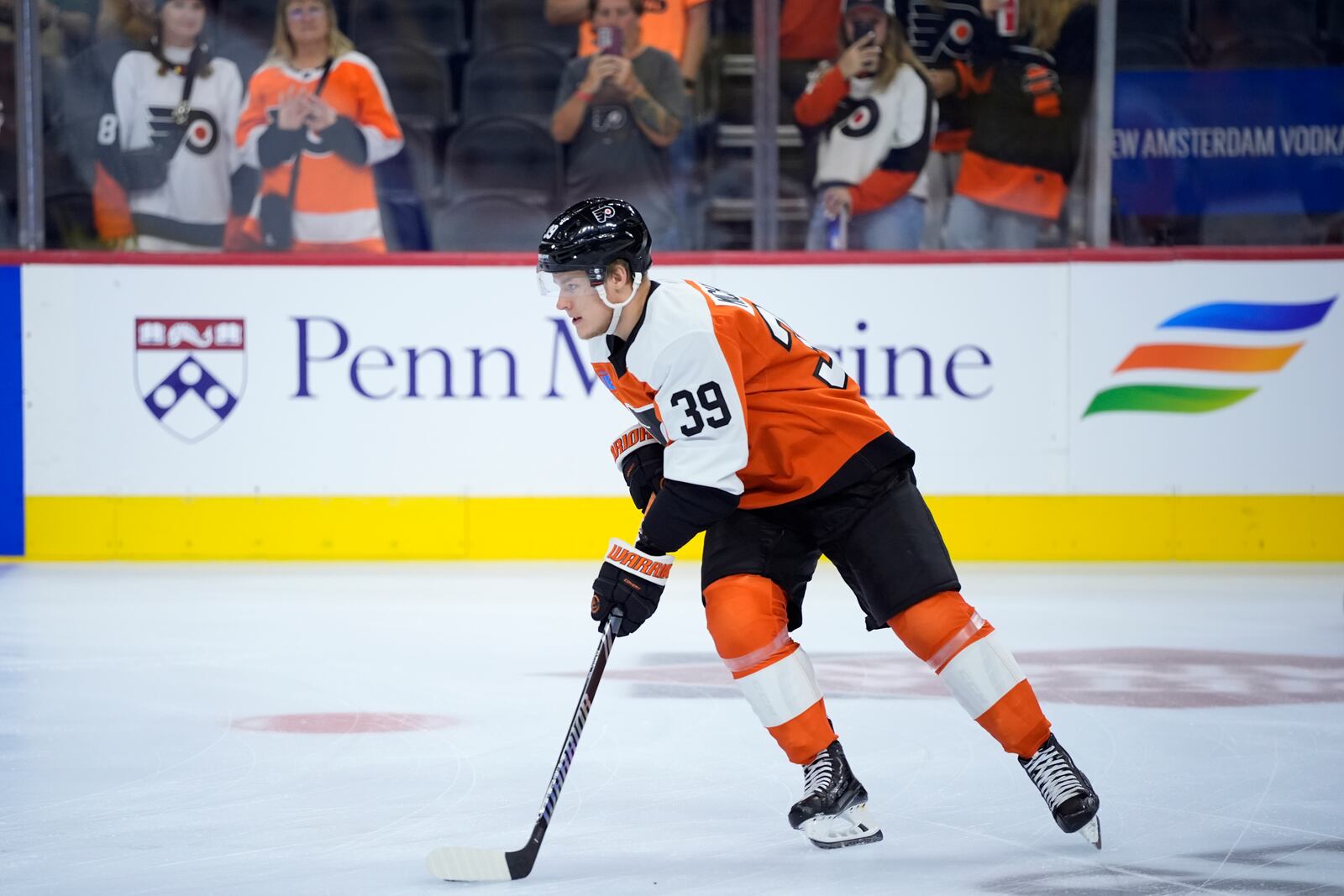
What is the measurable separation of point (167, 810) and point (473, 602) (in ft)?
7.56

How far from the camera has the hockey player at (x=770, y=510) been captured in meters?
2.32

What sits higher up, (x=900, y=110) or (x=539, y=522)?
(x=900, y=110)

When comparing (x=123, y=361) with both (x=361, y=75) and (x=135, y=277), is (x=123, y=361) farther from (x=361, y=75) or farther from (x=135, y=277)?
(x=361, y=75)

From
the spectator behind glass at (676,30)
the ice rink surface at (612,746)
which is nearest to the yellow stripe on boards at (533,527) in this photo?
the ice rink surface at (612,746)

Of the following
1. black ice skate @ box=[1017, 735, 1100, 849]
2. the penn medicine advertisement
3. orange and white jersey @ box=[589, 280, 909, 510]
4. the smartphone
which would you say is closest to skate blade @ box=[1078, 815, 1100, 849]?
black ice skate @ box=[1017, 735, 1100, 849]

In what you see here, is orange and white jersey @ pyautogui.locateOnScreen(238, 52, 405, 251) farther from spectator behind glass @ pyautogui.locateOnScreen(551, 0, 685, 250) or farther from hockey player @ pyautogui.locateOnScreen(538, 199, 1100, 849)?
hockey player @ pyautogui.locateOnScreen(538, 199, 1100, 849)

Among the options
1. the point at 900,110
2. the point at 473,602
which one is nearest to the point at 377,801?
the point at 473,602

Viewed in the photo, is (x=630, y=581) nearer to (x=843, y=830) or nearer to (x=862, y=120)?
(x=843, y=830)

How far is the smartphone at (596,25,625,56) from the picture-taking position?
6.00 m

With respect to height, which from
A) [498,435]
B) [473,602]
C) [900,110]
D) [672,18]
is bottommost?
[473,602]

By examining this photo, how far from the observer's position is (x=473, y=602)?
16.0 ft

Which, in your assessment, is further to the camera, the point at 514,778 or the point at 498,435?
the point at 498,435

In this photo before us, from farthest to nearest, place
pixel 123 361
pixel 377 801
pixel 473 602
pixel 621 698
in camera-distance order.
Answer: pixel 123 361
pixel 473 602
pixel 621 698
pixel 377 801

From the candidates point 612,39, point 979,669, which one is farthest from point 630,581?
point 612,39
